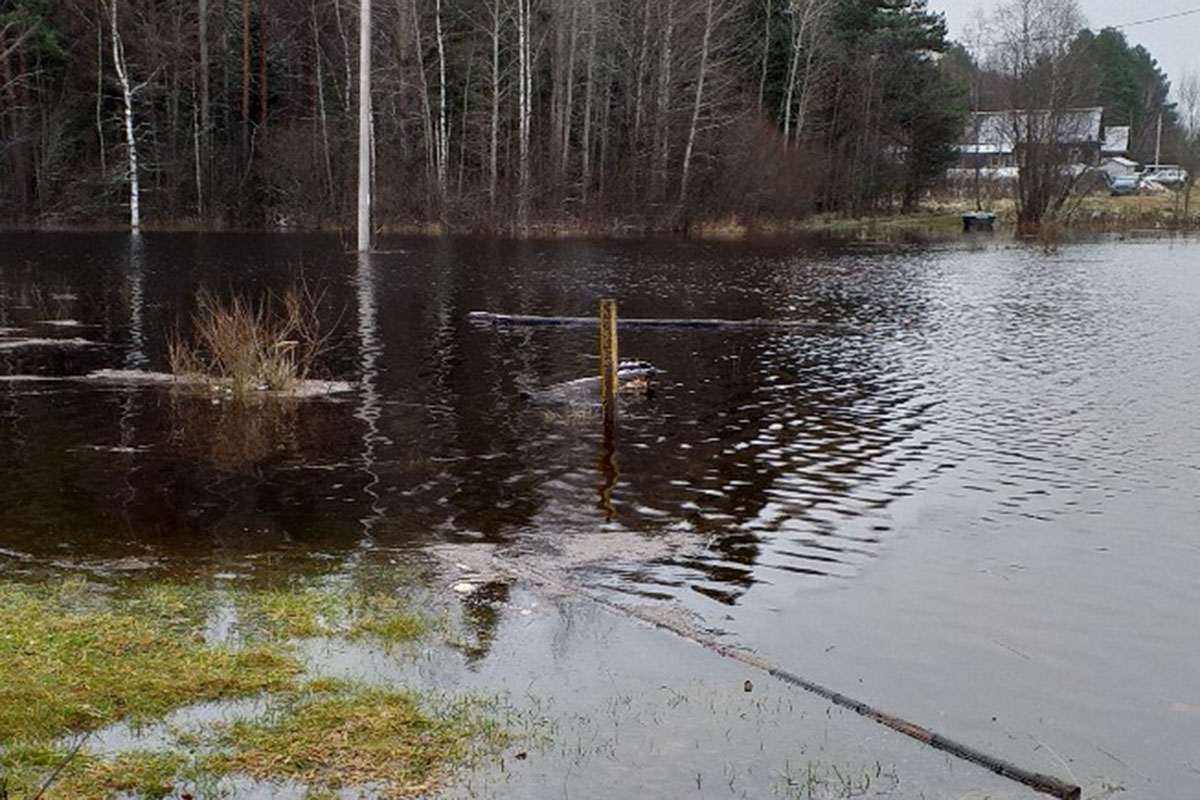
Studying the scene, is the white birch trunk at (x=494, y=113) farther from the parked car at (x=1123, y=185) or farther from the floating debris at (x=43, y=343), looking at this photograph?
the parked car at (x=1123, y=185)

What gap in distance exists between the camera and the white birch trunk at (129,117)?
1996 inches

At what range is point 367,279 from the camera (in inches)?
1305

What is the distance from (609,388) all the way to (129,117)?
142 feet

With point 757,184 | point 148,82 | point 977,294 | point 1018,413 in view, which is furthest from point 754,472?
point 757,184

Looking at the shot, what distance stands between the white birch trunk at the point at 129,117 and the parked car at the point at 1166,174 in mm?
70746

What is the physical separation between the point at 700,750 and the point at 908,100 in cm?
7423

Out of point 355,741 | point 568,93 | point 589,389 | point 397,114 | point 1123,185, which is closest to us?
point 355,741

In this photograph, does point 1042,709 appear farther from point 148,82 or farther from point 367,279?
point 148,82

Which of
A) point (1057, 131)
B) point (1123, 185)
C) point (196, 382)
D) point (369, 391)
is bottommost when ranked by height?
point (369, 391)

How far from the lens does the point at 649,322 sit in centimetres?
2455

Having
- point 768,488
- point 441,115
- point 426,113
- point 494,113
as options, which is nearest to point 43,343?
point 768,488

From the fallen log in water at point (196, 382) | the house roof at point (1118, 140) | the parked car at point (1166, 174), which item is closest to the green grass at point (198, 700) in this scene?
the fallen log in water at point (196, 382)

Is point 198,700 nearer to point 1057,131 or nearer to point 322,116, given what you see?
point 322,116

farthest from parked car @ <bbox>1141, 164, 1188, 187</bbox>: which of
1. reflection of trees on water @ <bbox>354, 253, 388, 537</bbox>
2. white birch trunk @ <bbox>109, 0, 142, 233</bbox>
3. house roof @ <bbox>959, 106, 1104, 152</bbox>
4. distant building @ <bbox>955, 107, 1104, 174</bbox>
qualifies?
reflection of trees on water @ <bbox>354, 253, 388, 537</bbox>
